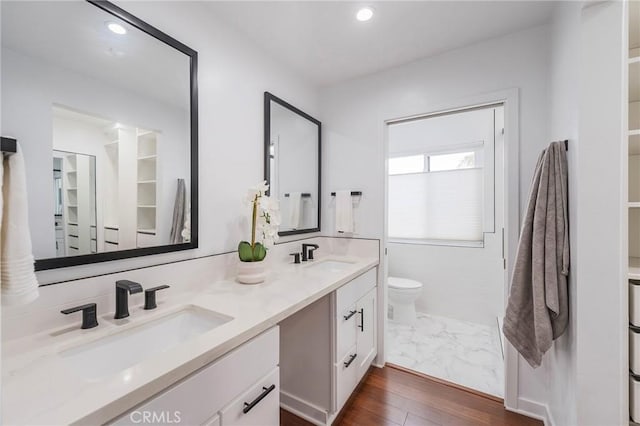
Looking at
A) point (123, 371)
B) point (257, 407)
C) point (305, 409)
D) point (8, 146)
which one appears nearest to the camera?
point (8, 146)

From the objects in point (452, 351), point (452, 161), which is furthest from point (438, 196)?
point (452, 351)

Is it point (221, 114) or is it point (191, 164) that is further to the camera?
point (221, 114)

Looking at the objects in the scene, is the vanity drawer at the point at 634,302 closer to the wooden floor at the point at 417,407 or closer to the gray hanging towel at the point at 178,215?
the wooden floor at the point at 417,407

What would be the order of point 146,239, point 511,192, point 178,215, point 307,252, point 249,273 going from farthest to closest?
point 307,252 < point 511,192 < point 249,273 < point 178,215 < point 146,239

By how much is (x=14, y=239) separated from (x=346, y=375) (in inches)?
64.9

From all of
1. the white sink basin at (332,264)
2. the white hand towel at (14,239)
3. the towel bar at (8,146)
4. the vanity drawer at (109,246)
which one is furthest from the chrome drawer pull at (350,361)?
the towel bar at (8,146)

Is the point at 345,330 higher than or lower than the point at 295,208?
lower

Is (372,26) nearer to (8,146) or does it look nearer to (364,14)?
(364,14)

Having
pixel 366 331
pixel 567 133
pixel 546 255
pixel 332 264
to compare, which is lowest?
pixel 366 331

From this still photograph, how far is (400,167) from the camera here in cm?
353

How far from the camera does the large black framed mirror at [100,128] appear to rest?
890 mm

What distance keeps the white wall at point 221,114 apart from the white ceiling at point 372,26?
141mm

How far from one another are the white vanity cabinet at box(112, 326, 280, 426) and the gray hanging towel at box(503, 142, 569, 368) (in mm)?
1263

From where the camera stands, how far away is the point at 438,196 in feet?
10.6
